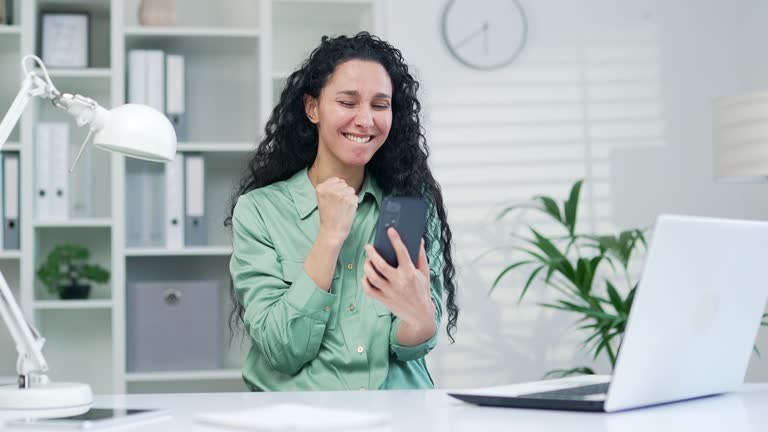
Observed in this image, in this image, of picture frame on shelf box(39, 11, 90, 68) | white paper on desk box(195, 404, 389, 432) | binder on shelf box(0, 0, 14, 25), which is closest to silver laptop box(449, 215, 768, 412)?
white paper on desk box(195, 404, 389, 432)

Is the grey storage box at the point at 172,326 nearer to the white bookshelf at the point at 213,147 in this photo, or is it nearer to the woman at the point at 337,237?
the white bookshelf at the point at 213,147

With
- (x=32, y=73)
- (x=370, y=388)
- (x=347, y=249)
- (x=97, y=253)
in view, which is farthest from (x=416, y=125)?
→ (x=97, y=253)

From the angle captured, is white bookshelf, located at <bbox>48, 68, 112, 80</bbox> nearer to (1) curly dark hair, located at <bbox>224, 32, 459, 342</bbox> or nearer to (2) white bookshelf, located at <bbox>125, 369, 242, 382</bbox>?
(2) white bookshelf, located at <bbox>125, 369, 242, 382</bbox>

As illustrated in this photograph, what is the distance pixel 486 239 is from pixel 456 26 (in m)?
0.78

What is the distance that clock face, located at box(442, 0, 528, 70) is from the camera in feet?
11.0

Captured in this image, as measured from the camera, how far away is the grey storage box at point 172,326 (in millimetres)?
2887

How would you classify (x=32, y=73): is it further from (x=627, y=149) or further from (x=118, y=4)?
(x=627, y=149)

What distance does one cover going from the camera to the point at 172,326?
2.90m

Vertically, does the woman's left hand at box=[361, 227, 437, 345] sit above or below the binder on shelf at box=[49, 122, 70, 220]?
below

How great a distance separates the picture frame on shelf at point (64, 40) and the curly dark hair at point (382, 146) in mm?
1190

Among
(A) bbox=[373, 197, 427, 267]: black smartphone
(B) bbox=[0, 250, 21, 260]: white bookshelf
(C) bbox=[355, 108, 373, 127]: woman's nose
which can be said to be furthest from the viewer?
(B) bbox=[0, 250, 21, 260]: white bookshelf

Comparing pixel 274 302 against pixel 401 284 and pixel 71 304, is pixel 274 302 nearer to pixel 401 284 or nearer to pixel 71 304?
pixel 401 284

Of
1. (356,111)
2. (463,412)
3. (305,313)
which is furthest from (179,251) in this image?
(463,412)

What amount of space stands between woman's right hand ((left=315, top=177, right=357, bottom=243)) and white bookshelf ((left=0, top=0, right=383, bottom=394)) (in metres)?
1.23
